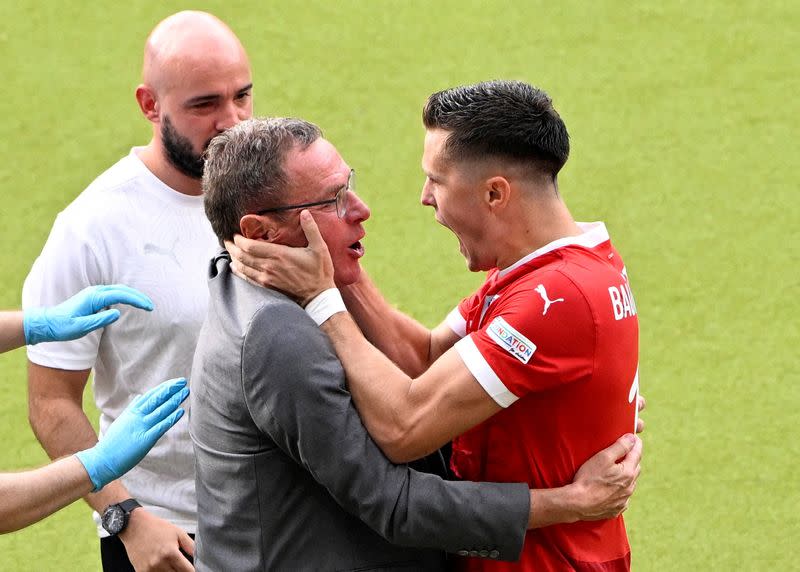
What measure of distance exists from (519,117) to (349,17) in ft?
17.3

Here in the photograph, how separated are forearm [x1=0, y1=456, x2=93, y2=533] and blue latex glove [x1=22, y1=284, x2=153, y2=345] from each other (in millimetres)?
378

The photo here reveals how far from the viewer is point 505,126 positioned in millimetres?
2811

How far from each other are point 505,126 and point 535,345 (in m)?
0.50

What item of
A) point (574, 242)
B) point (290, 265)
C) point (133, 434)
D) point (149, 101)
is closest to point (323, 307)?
point (290, 265)

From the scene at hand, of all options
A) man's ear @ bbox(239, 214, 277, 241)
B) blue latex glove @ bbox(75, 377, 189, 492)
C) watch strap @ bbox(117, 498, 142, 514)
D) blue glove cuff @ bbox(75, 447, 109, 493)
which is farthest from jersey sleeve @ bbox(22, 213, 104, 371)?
man's ear @ bbox(239, 214, 277, 241)

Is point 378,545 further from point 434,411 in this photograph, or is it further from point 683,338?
point 683,338

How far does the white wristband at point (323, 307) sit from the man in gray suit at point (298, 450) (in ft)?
Result: 0.15

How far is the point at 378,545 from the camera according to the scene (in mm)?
2715

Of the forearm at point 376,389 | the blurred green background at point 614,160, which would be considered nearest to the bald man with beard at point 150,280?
the forearm at point 376,389

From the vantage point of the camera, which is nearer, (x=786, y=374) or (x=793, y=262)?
(x=786, y=374)

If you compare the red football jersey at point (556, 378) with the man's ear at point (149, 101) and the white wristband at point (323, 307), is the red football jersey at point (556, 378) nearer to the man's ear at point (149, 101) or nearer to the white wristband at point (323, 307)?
the white wristband at point (323, 307)

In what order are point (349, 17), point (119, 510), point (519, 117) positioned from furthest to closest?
point (349, 17) → point (119, 510) → point (519, 117)

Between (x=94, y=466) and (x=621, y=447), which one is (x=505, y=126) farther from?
(x=94, y=466)

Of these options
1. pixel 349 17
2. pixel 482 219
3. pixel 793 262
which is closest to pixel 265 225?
pixel 482 219
